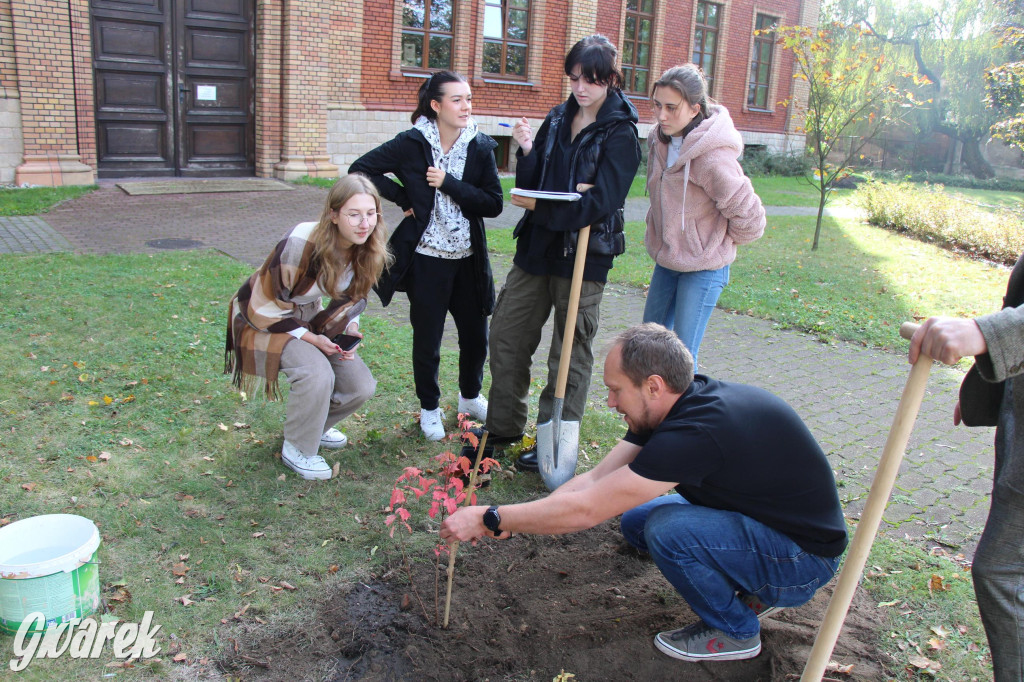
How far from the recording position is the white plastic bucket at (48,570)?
270 centimetres

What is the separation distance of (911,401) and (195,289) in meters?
6.34

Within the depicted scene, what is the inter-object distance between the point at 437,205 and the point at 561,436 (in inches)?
54.8

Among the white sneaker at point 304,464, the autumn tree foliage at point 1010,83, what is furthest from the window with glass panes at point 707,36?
the white sneaker at point 304,464

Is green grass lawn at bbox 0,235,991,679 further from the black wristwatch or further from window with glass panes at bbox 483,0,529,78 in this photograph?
window with glass panes at bbox 483,0,529,78

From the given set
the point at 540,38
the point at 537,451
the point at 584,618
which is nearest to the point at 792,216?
the point at 540,38

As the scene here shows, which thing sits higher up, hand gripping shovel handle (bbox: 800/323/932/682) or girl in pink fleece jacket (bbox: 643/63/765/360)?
girl in pink fleece jacket (bbox: 643/63/765/360)

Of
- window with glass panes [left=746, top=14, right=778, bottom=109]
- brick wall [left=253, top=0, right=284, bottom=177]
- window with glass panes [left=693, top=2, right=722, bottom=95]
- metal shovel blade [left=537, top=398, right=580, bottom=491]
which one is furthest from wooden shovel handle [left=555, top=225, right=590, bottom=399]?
window with glass panes [left=746, top=14, right=778, bottom=109]

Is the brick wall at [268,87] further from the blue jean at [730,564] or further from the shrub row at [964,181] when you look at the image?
the shrub row at [964,181]

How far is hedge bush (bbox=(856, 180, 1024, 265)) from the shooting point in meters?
11.5

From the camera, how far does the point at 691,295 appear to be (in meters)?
4.33

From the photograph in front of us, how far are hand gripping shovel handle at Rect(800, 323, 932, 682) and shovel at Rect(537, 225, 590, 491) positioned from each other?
174 cm

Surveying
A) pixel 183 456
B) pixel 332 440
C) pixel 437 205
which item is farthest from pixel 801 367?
pixel 183 456

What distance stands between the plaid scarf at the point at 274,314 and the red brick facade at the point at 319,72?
389 inches

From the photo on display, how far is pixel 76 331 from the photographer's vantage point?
5879 millimetres
